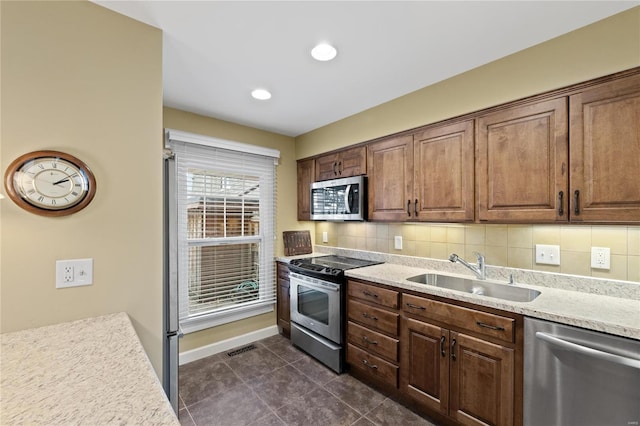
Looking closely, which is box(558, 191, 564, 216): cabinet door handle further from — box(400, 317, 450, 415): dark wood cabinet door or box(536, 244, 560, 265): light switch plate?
box(400, 317, 450, 415): dark wood cabinet door

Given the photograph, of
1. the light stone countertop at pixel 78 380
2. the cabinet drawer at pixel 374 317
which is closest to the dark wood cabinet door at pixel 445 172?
the cabinet drawer at pixel 374 317

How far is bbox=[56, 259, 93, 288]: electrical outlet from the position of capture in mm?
1304

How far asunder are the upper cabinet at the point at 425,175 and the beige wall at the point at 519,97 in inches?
6.3

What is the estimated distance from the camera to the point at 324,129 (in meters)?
3.38

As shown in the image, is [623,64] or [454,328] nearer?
[623,64]

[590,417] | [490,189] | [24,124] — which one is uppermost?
[24,124]

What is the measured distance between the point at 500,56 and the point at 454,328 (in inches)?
74.1

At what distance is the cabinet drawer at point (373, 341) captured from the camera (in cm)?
217

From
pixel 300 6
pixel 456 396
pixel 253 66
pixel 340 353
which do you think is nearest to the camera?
pixel 300 6

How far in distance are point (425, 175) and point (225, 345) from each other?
2734 millimetres

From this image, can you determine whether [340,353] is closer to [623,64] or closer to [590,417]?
[590,417]

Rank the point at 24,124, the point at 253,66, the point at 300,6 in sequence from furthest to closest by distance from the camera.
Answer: the point at 253,66 → the point at 300,6 → the point at 24,124

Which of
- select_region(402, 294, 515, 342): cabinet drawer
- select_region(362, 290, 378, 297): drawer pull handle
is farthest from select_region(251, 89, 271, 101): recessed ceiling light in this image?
select_region(402, 294, 515, 342): cabinet drawer

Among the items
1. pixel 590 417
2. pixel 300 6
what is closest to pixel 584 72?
pixel 300 6
